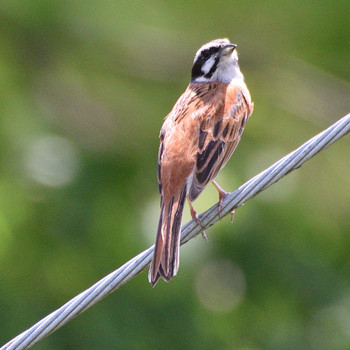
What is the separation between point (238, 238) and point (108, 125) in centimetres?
261

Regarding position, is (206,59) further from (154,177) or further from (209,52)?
(154,177)

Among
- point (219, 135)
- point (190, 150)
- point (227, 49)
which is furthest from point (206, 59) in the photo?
point (190, 150)

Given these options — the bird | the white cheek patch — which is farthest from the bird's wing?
the white cheek patch

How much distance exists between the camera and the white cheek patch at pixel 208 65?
819 cm

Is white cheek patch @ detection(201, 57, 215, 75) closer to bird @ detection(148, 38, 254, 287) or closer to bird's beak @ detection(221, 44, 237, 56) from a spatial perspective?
bird @ detection(148, 38, 254, 287)

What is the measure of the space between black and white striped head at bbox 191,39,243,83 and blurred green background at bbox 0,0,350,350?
1.08 meters

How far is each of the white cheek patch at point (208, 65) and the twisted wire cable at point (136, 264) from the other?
2.40 m

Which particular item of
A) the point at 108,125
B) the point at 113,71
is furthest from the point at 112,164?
the point at 113,71

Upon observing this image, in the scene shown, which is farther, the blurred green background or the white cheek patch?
the blurred green background

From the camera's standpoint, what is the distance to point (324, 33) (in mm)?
10977

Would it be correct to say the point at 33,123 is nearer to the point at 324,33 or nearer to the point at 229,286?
the point at 229,286

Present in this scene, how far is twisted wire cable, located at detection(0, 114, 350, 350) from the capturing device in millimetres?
5195

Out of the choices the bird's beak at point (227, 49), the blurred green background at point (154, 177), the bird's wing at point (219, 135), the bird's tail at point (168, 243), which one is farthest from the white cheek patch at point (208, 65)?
the bird's tail at point (168, 243)

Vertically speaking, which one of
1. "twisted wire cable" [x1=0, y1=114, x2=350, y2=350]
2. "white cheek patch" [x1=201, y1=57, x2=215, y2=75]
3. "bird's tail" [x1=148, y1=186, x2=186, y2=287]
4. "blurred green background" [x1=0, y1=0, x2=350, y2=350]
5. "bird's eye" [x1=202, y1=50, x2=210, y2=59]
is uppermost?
"twisted wire cable" [x1=0, y1=114, x2=350, y2=350]
